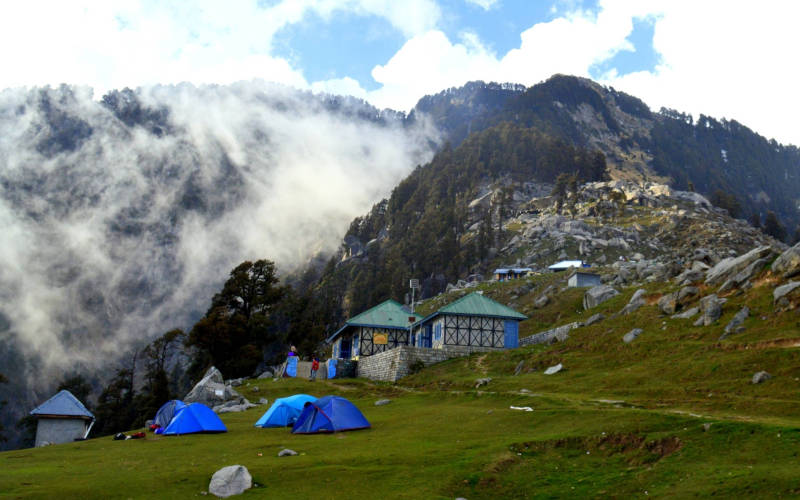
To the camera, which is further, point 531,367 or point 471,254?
point 471,254

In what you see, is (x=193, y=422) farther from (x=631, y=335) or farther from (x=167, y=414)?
(x=631, y=335)

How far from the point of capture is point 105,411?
83.1 metres

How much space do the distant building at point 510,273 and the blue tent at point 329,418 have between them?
85943 mm

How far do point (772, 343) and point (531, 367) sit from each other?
16384 millimetres

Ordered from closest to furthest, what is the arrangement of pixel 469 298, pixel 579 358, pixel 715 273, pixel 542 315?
pixel 579 358, pixel 715 273, pixel 469 298, pixel 542 315

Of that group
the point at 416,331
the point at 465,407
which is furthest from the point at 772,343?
the point at 416,331

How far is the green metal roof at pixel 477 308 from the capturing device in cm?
6031

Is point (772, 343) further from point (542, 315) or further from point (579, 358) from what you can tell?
point (542, 315)

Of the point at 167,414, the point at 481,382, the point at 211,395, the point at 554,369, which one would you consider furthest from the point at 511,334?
the point at 167,414

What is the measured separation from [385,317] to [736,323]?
40.3m

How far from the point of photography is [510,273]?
113 metres

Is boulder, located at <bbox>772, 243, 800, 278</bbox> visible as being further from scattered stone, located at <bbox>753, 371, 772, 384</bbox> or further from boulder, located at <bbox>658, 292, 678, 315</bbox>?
scattered stone, located at <bbox>753, 371, 772, 384</bbox>

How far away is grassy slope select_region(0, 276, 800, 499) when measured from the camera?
16578 mm

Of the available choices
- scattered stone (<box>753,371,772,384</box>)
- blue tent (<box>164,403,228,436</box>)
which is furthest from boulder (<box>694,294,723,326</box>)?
blue tent (<box>164,403,228,436</box>)
